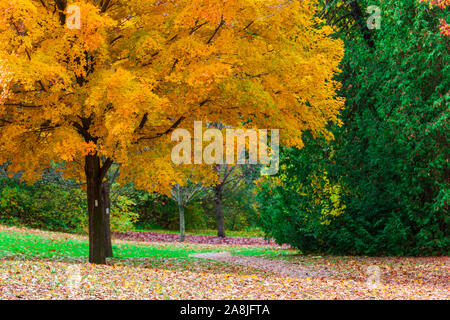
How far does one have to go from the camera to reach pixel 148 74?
9.14 meters

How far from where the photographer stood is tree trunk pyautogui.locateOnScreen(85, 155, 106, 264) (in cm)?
1080

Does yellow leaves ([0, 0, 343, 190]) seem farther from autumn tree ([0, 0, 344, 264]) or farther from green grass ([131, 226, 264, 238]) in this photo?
green grass ([131, 226, 264, 238])

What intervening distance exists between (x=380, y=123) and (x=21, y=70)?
31.0ft

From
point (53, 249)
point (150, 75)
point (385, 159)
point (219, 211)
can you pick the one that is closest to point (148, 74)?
point (150, 75)

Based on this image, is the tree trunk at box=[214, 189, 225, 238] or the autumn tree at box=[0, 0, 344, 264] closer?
the autumn tree at box=[0, 0, 344, 264]

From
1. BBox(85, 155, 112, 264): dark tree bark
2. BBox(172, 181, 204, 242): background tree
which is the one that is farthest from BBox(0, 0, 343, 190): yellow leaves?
BBox(172, 181, 204, 242): background tree

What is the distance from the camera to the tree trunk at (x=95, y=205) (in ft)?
35.4

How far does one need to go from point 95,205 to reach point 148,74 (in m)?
3.32

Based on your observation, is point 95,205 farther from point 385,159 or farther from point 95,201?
point 385,159

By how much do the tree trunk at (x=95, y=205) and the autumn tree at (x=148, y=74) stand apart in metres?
0.23

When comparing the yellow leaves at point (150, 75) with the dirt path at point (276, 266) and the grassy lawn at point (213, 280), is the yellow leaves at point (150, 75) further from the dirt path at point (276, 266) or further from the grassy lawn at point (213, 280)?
the dirt path at point (276, 266)

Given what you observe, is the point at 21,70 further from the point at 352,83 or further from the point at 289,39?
the point at 352,83

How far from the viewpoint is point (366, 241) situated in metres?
14.4

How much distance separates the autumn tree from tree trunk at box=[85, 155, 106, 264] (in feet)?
0.76
